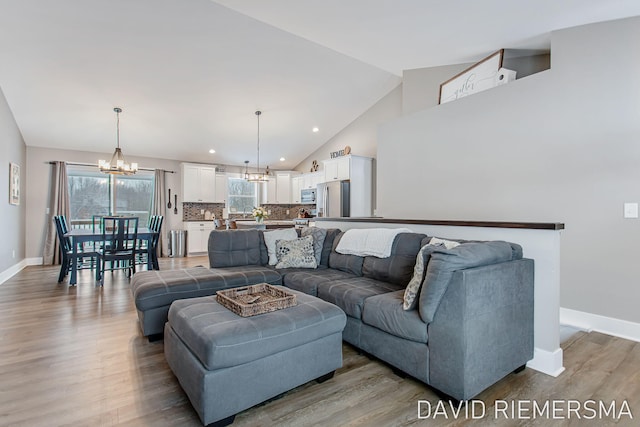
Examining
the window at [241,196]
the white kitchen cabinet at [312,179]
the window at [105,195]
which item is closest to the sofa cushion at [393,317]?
the white kitchen cabinet at [312,179]

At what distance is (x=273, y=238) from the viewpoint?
151 inches

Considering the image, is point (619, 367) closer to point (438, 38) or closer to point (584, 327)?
point (584, 327)

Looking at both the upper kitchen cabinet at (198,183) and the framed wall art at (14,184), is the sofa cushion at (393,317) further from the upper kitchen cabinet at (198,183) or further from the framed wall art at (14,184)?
the upper kitchen cabinet at (198,183)

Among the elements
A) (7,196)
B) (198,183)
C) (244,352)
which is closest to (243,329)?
(244,352)

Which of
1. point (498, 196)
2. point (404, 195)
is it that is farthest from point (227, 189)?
point (498, 196)

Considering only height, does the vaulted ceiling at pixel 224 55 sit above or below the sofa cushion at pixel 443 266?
above

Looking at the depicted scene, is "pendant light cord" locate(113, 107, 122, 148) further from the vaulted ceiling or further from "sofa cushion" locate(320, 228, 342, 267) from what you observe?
"sofa cushion" locate(320, 228, 342, 267)

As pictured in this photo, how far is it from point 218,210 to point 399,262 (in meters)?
6.74

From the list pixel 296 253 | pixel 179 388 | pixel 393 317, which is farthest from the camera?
pixel 296 253

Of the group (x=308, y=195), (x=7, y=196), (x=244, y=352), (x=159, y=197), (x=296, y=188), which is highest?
(x=296, y=188)

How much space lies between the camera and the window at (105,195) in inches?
277

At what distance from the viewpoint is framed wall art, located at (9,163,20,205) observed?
5.23 m

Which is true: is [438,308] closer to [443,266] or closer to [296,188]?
[443,266]

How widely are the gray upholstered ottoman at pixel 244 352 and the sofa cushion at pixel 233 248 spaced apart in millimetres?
1538
